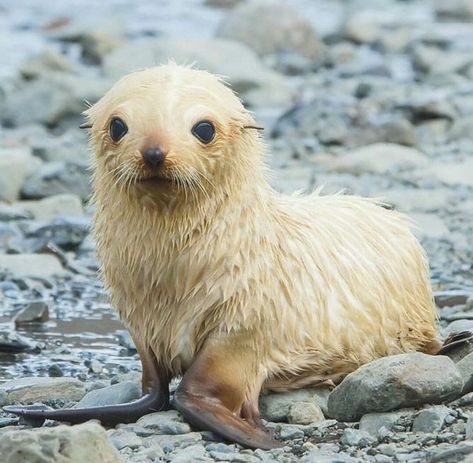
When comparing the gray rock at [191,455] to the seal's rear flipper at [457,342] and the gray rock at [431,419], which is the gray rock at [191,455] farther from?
the seal's rear flipper at [457,342]

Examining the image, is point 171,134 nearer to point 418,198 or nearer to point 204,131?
point 204,131

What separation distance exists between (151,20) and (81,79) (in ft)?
28.8

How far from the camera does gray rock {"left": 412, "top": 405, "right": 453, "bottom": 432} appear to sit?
549 centimetres

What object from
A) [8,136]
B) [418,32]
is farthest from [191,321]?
[418,32]

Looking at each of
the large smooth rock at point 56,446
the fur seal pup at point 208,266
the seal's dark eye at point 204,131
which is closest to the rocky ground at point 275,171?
the large smooth rock at point 56,446

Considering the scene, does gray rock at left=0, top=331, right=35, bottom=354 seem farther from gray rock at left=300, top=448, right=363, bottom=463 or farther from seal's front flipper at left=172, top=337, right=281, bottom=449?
gray rock at left=300, top=448, right=363, bottom=463

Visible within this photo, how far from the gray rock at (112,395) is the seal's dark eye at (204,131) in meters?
1.21

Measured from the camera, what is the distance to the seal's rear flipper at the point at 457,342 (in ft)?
21.0

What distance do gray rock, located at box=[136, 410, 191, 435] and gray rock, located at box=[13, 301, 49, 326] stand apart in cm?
240

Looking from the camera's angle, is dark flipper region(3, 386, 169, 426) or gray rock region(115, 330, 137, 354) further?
gray rock region(115, 330, 137, 354)

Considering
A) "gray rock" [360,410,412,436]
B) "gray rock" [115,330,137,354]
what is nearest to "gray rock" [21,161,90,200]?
"gray rock" [115,330,137,354]

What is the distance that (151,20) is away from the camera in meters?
25.2

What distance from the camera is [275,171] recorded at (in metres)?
11.5

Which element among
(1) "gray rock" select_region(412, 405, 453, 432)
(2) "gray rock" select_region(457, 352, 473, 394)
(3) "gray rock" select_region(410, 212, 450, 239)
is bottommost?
(3) "gray rock" select_region(410, 212, 450, 239)
